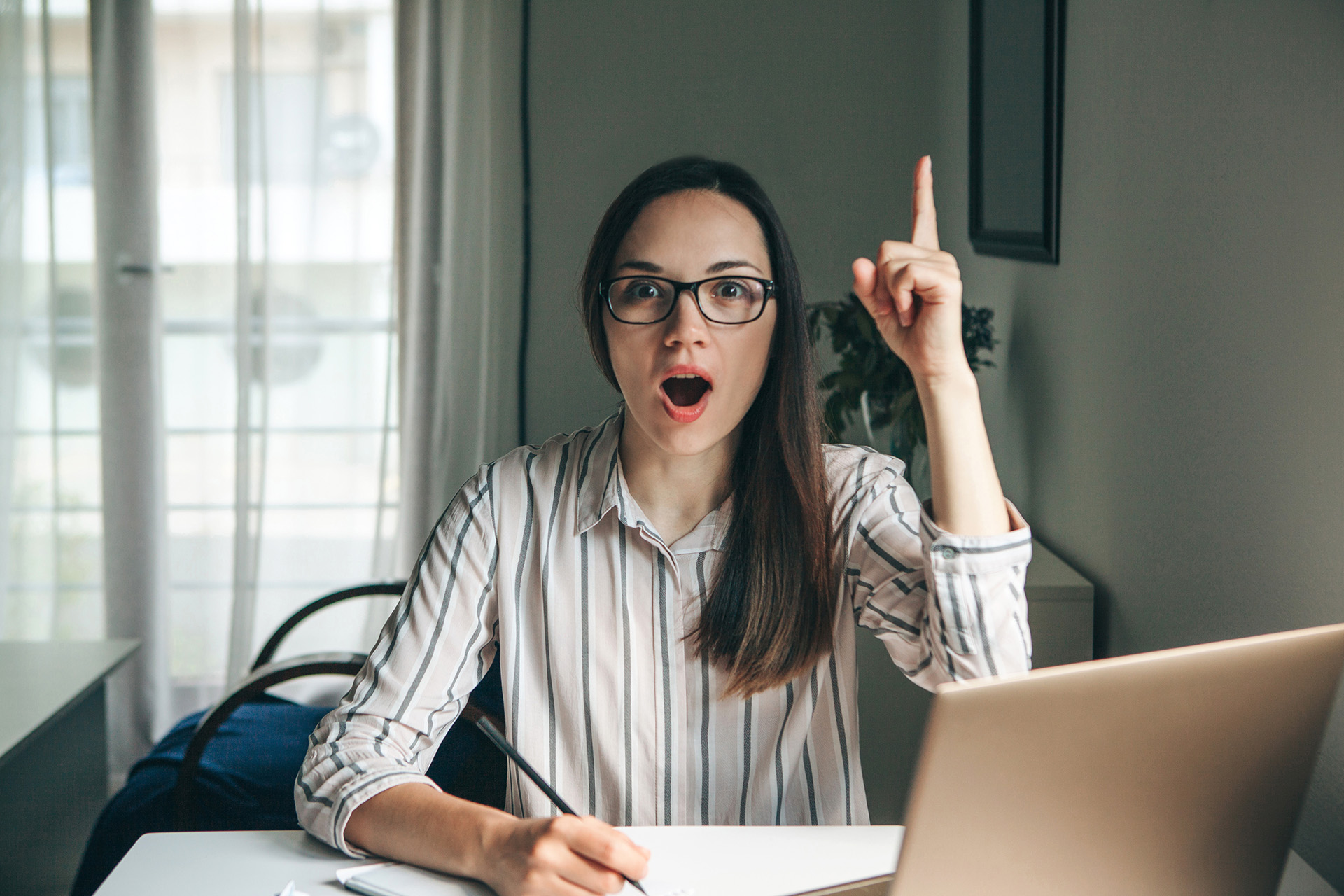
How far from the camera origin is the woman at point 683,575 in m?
1.11

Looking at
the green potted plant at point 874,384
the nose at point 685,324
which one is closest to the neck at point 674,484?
the nose at point 685,324

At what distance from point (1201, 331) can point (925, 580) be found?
512 millimetres

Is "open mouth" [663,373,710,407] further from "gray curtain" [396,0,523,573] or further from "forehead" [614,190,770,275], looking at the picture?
"gray curtain" [396,0,523,573]

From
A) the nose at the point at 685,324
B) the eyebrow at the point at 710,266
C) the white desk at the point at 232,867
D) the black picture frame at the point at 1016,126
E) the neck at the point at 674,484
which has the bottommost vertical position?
the white desk at the point at 232,867

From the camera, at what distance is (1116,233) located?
154 cm

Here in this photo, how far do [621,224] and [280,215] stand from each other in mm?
1930

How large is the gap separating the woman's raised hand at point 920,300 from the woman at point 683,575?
14 cm

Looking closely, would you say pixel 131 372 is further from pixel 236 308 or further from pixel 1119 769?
pixel 1119 769

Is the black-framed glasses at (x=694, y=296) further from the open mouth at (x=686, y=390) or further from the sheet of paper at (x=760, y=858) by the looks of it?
the sheet of paper at (x=760, y=858)

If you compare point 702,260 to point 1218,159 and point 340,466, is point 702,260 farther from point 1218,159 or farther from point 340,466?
point 340,466

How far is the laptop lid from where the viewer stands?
0.55m

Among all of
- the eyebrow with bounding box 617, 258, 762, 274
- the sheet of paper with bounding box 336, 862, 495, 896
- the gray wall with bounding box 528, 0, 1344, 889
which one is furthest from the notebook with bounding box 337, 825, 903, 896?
the eyebrow with bounding box 617, 258, 762, 274

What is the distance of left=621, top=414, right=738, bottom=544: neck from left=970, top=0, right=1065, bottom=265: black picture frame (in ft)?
3.15

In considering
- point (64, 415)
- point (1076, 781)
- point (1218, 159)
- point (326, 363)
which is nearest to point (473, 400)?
point (326, 363)
